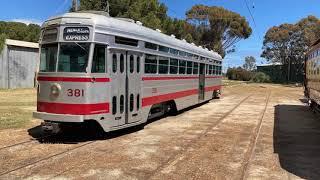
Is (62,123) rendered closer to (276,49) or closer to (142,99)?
(142,99)

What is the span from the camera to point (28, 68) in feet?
130

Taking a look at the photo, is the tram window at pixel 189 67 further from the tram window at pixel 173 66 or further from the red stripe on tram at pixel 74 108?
the red stripe on tram at pixel 74 108

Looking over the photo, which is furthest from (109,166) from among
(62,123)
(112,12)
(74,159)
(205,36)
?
(205,36)

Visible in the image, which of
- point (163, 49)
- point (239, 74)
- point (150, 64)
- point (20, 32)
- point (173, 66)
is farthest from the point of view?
point (239, 74)

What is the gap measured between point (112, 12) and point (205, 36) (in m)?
29.1

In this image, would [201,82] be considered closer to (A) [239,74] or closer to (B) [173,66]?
(B) [173,66]

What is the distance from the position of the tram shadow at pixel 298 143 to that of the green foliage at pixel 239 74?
249 ft

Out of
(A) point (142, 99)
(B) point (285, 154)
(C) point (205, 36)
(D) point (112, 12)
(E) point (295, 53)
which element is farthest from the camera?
(E) point (295, 53)

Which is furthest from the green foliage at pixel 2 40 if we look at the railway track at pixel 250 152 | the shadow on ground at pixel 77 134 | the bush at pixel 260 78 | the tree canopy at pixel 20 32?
the bush at pixel 260 78

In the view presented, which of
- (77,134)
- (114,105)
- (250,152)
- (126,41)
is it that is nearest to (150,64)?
(126,41)

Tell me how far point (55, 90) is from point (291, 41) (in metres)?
77.7

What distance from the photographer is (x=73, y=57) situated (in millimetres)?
12195

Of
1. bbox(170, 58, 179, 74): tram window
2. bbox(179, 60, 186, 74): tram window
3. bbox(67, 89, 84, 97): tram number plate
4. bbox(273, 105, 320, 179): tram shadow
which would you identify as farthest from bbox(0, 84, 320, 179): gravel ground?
bbox(179, 60, 186, 74): tram window

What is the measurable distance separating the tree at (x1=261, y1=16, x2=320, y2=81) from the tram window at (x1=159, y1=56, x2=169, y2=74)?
6521 centimetres
